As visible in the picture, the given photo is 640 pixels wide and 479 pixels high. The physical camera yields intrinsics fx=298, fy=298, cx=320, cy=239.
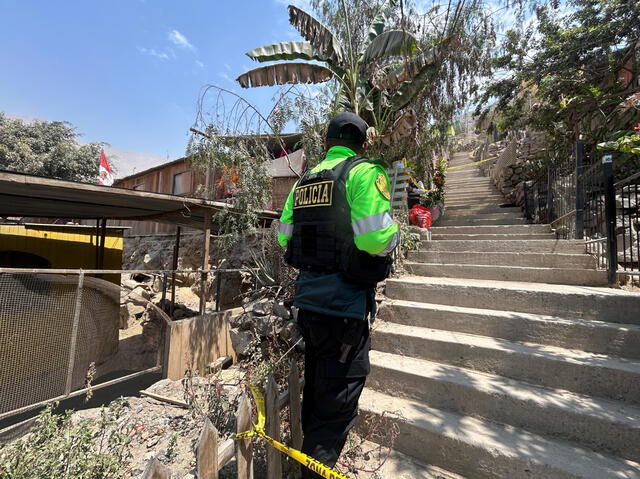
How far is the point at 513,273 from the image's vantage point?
3996 mm

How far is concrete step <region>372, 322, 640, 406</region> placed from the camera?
2.28 metres

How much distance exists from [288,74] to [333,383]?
6.88m

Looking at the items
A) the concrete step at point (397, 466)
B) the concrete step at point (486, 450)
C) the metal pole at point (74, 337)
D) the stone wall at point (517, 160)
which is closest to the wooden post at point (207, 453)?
the concrete step at point (397, 466)

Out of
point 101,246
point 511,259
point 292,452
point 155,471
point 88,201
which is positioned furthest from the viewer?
point 101,246

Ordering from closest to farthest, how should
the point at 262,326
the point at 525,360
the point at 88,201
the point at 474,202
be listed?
the point at 525,360 < the point at 262,326 < the point at 88,201 < the point at 474,202

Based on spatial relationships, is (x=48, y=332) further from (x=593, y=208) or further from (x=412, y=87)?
(x=412, y=87)

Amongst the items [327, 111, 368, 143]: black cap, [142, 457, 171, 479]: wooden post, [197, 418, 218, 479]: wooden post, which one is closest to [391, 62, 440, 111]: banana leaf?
[327, 111, 368, 143]: black cap

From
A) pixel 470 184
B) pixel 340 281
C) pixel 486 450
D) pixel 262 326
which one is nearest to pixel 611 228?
pixel 486 450

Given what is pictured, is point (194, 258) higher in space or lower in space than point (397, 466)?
higher

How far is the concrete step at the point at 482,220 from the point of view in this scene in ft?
24.1

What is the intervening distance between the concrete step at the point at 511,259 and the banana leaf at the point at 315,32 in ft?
15.7

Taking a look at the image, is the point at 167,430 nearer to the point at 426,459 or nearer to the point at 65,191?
the point at 426,459

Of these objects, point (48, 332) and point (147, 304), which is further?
point (147, 304)

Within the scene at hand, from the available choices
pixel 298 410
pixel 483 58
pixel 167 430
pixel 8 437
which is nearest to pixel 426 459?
pixel 298 410
